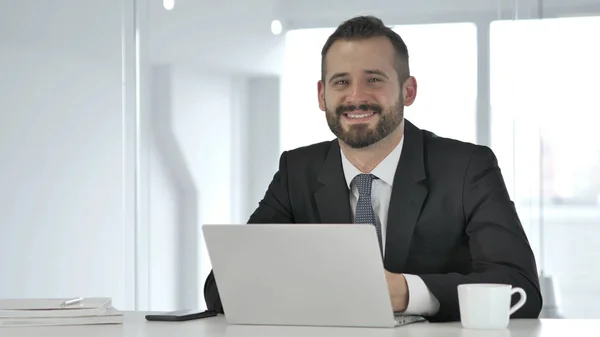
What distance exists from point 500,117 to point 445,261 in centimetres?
140

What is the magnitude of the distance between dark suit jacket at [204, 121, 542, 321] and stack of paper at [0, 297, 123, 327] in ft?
1.02

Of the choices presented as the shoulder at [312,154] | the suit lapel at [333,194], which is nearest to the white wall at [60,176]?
the shoulder at [312,154]

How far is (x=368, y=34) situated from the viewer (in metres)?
2.47

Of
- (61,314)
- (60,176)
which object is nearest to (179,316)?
(61,314)

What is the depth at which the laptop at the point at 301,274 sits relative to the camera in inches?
66.1

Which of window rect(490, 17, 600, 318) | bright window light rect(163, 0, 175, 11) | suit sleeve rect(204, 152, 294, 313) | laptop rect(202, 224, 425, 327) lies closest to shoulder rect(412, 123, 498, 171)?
suit sleeve rect(204, 152, 294, 313)

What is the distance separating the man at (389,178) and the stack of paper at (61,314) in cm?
36

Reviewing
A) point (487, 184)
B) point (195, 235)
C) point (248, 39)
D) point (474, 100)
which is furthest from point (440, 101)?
point (487, 184)

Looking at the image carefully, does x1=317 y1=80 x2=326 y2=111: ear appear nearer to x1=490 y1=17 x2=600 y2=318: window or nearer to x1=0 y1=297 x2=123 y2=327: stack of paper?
x1=0 y1=297 x2=123 y2=327: stack of paper

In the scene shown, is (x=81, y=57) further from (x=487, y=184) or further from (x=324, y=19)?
(x=487, y=184)

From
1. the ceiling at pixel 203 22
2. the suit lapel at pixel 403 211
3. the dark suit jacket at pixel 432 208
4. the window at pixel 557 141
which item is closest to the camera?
the dark suit jacket at pixel 432 208

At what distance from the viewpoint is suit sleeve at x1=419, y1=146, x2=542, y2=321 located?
1948mm

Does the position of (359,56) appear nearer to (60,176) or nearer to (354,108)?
(354,108)

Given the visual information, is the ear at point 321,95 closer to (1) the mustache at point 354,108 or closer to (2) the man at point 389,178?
(2) the man at point 389,178
